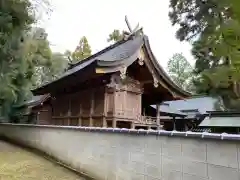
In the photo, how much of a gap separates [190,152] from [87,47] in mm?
30524

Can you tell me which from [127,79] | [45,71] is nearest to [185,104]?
[127,79]

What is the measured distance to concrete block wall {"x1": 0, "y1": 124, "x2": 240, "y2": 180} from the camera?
3.15 metres

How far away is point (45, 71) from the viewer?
33.5 m

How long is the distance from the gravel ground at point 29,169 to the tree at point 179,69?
3383 centimetres

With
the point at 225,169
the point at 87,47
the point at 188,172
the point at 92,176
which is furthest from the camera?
the point at 87,47

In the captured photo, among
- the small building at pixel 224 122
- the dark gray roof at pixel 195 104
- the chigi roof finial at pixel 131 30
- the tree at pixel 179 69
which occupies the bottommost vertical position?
the small building at pixel 224 122

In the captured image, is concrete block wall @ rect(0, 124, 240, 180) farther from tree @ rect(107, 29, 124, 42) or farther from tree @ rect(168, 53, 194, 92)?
tree @ rect(168, 53, 194, 92)

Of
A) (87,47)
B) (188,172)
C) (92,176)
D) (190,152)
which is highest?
(87,47)

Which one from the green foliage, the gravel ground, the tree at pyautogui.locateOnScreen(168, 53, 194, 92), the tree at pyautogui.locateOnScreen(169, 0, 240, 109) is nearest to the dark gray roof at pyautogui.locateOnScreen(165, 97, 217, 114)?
the tree at pyautogui.locateOnScreen(169, 0, 240, 109)

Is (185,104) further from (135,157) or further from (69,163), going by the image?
(135,157)

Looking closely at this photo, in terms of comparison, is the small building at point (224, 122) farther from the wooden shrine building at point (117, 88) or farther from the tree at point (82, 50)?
the tree at point (82, 50)

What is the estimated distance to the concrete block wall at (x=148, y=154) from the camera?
3152 millimetres

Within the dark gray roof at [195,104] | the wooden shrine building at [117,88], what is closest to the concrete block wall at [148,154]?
the wooden shrine building at [117,88]

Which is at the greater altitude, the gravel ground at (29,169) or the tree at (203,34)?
the tree at (203,34)
